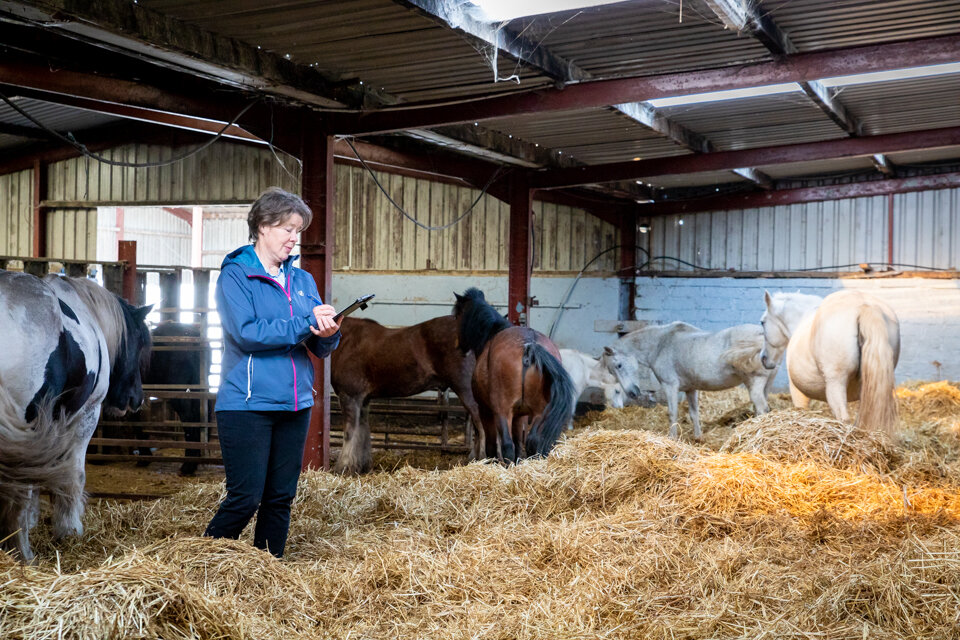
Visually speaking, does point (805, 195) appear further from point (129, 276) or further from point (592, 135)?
point (129, 276)

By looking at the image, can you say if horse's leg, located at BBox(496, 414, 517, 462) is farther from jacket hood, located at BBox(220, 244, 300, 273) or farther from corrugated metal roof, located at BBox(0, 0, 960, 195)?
jacket hood, located at BBox(220, 244, 300, 273)

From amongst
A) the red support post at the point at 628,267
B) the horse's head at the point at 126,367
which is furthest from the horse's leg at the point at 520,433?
the red support post at the point at 628,267

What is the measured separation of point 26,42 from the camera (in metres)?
4.38

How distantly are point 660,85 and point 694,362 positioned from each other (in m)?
4.16

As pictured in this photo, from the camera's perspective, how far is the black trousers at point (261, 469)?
3.05m

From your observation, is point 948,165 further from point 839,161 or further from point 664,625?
point 664,625

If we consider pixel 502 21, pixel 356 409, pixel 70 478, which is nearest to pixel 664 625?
pixel 70 478

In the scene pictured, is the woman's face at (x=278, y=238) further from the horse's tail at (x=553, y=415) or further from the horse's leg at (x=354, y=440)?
the horse's leg at (x=354, y=440)

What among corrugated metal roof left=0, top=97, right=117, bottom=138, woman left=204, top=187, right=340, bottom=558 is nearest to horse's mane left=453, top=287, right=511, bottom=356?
woman left=204, top=187, right=340, bottom=558

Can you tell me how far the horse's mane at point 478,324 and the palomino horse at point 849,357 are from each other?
7.52 feet

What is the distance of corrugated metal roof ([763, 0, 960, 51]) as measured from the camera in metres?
4.27

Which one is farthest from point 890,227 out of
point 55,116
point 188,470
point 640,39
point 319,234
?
point 55,116

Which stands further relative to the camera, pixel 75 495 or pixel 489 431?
pixel 489 431

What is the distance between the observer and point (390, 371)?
742cm
